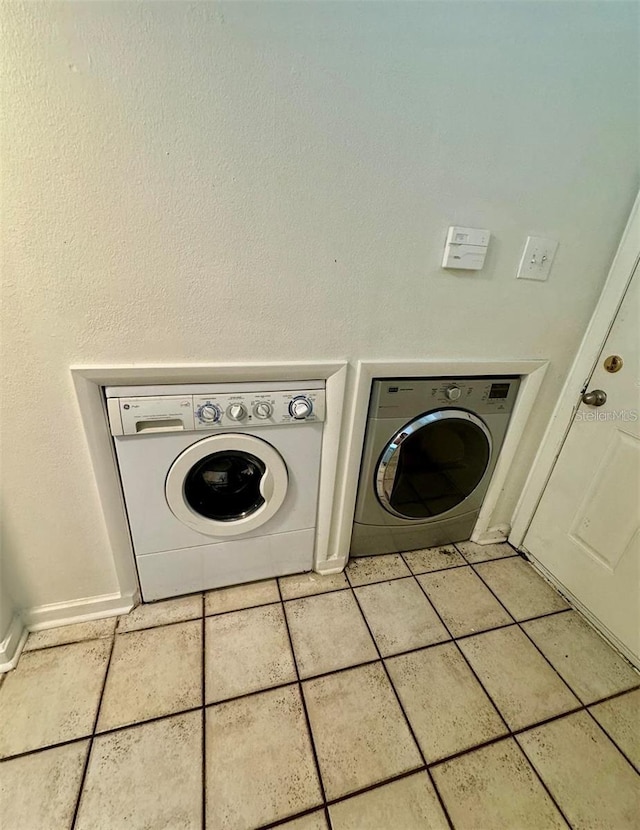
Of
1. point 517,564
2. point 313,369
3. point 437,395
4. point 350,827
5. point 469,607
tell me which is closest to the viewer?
point 350,827

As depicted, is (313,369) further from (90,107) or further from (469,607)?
(469,607)

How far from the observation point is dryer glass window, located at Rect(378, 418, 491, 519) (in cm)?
133

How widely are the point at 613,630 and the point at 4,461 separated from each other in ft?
6.92

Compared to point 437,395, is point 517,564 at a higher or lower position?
lower

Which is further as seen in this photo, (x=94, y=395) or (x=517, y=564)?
(x=517, y=564)

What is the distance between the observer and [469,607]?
1.36 metres

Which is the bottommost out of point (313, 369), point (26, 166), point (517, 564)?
point (517, 564)

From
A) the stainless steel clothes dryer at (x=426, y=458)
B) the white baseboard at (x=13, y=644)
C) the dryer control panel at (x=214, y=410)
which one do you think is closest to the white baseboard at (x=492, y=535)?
the stainless steel clothes dryer at (x=426, y=458)

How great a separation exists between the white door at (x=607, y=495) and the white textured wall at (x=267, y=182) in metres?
0.40

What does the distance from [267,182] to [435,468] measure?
1.18 m

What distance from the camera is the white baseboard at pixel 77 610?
1.15 metres

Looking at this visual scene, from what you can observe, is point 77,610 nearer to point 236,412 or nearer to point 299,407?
point 236,412

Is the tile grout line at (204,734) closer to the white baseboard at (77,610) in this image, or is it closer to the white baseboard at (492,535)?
the white baseboard at (77,610)

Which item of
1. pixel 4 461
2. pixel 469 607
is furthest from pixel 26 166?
pixel 469 607
